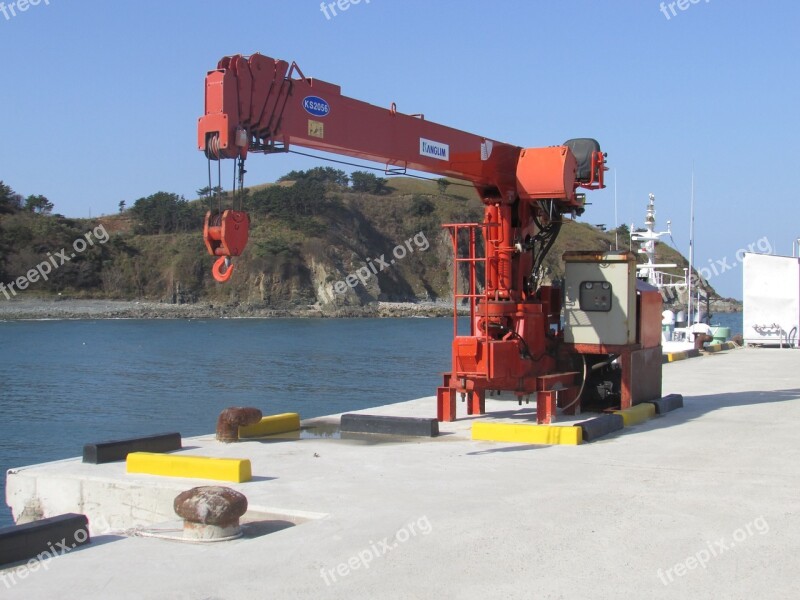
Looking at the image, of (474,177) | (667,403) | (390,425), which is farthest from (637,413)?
(474,177)

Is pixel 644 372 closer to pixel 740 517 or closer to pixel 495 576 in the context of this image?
pixel 740 517

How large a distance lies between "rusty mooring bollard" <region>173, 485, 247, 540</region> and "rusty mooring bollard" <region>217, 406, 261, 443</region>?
14.7 feet

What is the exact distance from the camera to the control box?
42.6ft

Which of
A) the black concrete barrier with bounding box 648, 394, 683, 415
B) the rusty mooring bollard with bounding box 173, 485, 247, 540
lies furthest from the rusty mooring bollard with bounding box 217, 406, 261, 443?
the black concrete barrier with bounding box 648, 394, 683, 415

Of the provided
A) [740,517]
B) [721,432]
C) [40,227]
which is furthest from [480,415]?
[40,227]

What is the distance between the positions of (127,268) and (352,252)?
26.7m

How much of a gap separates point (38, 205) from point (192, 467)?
11464 cm

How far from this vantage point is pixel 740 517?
7555mm

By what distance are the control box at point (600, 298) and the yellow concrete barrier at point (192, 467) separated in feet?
19.3

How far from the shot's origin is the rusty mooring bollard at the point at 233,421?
1159 cm

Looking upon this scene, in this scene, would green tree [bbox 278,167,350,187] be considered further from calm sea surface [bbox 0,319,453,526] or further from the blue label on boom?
the blue label on boom

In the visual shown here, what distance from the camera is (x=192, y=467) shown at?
9.12 metres

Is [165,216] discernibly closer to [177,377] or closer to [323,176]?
[323,176]

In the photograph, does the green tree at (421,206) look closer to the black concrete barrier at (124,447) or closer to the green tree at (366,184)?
the green tree at (366,184)
